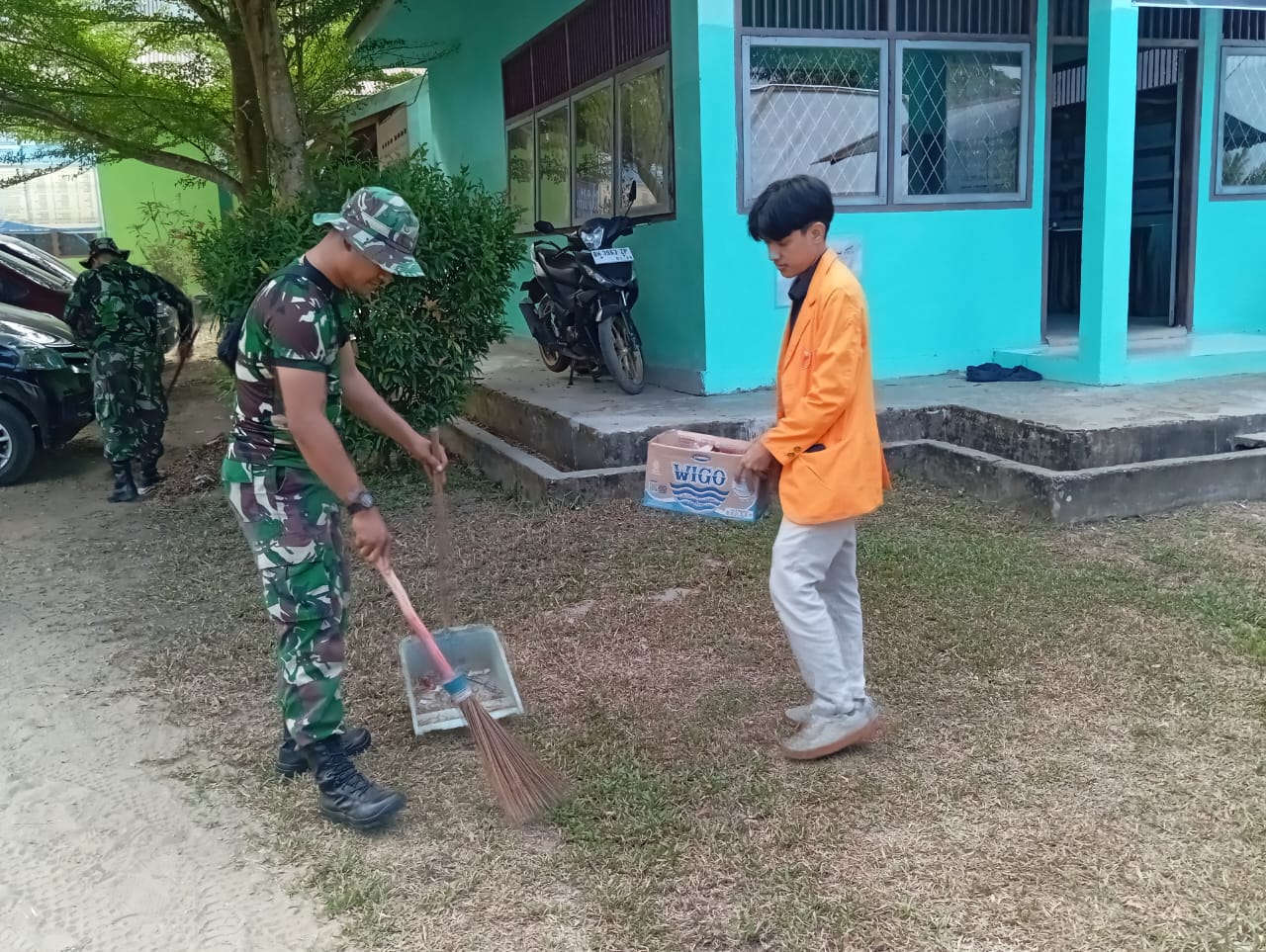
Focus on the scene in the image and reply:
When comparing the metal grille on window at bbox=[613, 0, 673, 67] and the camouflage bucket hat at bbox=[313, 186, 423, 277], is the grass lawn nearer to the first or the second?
the camouflage bucket hat at bbox=[313, 186, 423, 277]

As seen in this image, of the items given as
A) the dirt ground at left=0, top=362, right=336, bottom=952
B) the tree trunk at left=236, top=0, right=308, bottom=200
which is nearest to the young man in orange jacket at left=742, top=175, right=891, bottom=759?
the dirt ground at left=0, top=362, right=336, bottom=952

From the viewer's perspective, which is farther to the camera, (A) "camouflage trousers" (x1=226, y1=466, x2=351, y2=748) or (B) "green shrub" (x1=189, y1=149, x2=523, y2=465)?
(B) "green shrub" (x1=189, y1=149, x2=523, y2=465)

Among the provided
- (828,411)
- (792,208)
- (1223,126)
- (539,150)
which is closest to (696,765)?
(828,411)

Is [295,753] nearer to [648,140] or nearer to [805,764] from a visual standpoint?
[805,764]

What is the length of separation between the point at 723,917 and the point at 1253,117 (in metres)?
8.05

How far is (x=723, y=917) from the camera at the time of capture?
2477 millimetres

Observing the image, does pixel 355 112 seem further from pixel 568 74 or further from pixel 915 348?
pixel 915 348

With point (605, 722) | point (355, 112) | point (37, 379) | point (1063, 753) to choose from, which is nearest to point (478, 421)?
point (37, 379)

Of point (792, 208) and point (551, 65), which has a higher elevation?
point (551, 65)

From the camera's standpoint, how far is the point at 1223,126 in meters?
8.03

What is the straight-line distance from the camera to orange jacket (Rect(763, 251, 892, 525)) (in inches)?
113

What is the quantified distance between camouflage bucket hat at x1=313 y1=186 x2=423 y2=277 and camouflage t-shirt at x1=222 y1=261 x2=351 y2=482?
148 millimetres

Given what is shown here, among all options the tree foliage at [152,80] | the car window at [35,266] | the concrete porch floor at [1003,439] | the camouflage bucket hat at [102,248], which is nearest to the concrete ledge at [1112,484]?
the concrete porch floor at [1003,439]

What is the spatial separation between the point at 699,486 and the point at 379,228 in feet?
3.70
